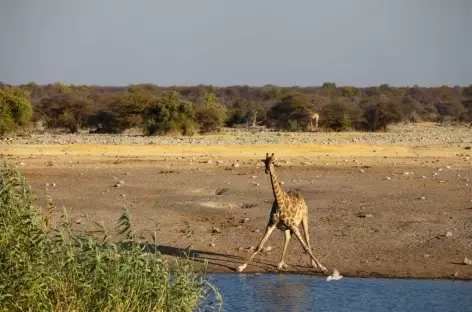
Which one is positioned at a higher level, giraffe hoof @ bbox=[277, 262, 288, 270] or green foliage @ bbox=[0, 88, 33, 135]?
green foliage @ bbox=[0, 88, 33, 135]

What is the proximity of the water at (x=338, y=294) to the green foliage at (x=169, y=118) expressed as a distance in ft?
91.4

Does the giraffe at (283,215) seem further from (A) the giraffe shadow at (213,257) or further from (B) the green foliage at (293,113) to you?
(B) the green foliage at (293,113)

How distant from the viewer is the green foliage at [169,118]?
137ft

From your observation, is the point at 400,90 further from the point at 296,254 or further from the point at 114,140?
the point at 296,254

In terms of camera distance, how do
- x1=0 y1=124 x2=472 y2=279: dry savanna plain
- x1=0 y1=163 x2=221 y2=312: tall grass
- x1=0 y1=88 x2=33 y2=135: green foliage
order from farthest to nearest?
x1=0 y1=88 x2=33 y2=135: green foliage → x1=0 y1=124 x2=472 y2=279: dry savanna plain → x1=0 y1=163 x2=221 y2=312: tall grass

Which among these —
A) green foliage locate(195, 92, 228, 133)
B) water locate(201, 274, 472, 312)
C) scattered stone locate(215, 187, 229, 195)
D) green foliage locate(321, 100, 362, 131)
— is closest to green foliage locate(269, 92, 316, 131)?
green foliage locate(321, 100, 362, 131)

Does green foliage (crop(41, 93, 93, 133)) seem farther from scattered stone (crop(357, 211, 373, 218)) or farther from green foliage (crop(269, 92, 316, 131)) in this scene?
scattered stone (crop(357, 211, 373, 218))

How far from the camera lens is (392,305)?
41.7 ft

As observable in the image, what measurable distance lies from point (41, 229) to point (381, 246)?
8.25 metres

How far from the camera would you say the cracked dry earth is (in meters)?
15.4

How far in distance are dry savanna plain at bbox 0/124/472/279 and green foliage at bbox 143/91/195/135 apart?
A: 19.8 ft

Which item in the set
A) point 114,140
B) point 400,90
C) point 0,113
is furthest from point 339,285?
point 400,90

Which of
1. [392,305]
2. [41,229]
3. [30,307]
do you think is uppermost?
[41,229]

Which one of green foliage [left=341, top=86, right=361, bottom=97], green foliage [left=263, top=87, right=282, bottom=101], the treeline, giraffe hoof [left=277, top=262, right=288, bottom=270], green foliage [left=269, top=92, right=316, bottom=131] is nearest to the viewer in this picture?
giraffe hoof [left=277, top=262, right=288, bottom=270]
